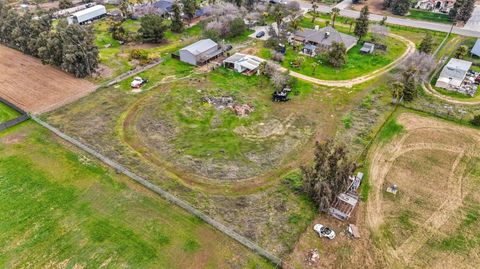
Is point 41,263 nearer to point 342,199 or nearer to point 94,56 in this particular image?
point 342,199

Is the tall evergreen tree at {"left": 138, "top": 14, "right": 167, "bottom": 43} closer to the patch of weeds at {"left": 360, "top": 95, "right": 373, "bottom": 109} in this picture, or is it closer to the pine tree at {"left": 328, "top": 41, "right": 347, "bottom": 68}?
the pine tree at {"left": 328, "top": 41, "right": 347, "bottom": 68}

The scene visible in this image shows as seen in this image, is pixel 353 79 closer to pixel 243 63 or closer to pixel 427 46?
pixel 427 46

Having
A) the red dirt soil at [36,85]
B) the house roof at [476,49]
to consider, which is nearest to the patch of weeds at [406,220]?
the house roof at [476,49]

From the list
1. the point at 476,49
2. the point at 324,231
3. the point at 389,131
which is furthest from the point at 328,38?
the point at 324,231

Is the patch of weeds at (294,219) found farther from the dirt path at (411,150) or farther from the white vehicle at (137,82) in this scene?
the white vehicle at (137,82)

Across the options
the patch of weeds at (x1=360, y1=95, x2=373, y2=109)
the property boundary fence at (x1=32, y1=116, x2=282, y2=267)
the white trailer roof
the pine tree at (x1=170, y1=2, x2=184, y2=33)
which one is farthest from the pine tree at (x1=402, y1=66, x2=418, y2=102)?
the white trailer roof

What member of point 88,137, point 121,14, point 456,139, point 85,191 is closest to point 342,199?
point 456,139
